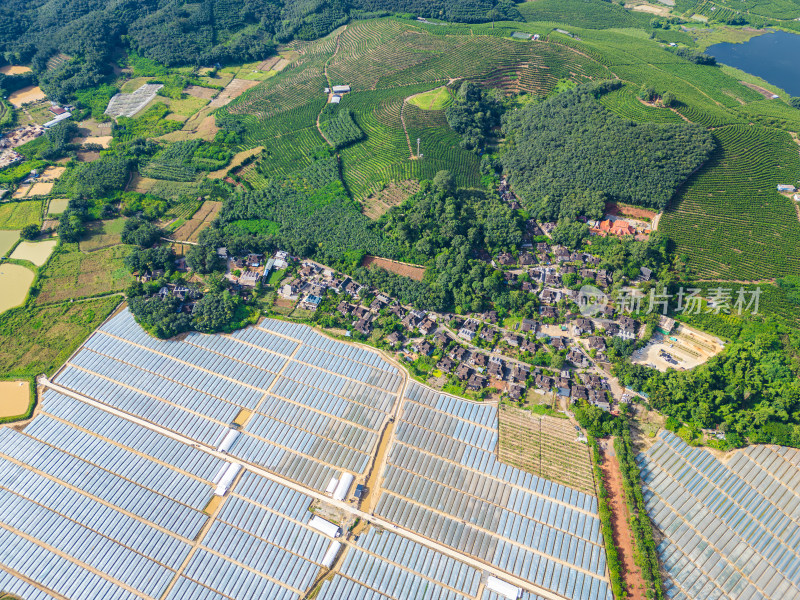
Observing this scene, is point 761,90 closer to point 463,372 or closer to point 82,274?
point 463,372

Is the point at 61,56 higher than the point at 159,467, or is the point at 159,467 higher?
the point at 61,56

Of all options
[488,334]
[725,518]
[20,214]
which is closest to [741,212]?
[488,334]

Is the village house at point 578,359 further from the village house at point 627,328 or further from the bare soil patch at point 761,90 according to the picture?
the bare soil patch at point 761,90

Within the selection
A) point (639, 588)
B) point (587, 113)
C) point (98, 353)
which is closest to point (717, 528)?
point (639, 588)

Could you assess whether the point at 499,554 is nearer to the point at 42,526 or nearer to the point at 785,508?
the point at 785,508

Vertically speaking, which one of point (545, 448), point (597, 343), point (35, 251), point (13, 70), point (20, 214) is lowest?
point (545, 448)

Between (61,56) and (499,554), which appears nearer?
(499,554)
